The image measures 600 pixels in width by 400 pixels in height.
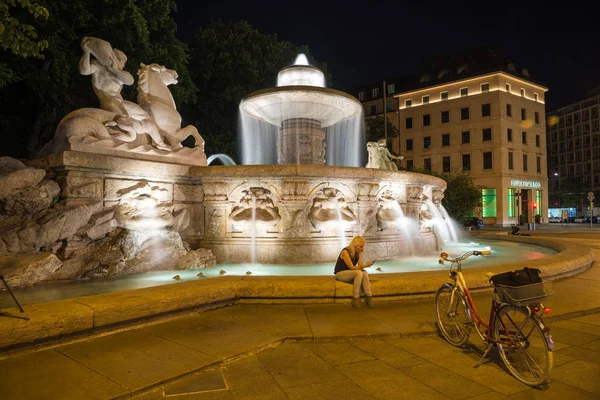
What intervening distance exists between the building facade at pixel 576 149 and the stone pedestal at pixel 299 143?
69.2 metres

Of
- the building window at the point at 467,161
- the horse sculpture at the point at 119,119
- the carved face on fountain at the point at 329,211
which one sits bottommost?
the carved face on fountain at the point at 329,211

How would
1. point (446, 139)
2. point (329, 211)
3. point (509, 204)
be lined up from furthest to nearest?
1. point (446, 139)
2. point (509, 204)
3. point (329, 211)

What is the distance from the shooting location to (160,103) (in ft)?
30.5

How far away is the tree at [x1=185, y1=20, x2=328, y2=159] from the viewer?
2497cm

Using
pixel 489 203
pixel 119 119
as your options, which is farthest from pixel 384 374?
pixel 489 203

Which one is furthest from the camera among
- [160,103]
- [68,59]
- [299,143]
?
[68,59]

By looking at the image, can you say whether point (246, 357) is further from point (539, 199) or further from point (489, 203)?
Result: point (539, 199)

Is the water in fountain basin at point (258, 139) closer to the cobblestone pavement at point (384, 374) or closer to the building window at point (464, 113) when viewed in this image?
the cobblestone pavement at point (384, 374)

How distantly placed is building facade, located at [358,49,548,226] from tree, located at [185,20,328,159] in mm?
21089

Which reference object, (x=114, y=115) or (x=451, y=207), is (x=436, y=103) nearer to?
(x=451, y=207)

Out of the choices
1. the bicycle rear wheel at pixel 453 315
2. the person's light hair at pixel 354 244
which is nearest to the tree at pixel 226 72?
the person's light hair at pixel 354 244

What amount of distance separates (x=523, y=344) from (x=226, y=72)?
80.9ft

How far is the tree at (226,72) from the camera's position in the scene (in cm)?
2497

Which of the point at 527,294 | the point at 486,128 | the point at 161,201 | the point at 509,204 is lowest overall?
the point at 527,294
